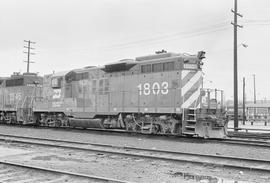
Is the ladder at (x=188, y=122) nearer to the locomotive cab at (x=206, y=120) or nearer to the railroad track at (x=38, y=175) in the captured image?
the locomotive cab at (x=206, y=120)

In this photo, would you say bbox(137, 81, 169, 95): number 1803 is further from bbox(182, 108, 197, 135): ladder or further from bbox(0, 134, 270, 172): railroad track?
bbox(0, 134, 270, 172): railroad track

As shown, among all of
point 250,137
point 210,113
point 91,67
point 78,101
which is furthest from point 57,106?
point 250,137

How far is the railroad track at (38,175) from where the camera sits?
267 inches

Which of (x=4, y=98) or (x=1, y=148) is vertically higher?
(x=4, y=98)

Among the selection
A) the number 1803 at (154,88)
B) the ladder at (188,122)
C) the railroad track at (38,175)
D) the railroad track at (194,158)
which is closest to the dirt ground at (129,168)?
the railroad track at (194,158)

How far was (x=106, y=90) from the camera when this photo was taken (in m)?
18.0

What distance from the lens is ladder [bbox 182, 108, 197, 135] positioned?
14211 mm

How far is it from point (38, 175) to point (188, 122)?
8250mm

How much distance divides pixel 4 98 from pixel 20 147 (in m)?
15.0

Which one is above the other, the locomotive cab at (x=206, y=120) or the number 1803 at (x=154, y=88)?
the number 1803 at (x=154, y=88)

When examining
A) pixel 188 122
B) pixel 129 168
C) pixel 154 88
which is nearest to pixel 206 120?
pixel 188 122

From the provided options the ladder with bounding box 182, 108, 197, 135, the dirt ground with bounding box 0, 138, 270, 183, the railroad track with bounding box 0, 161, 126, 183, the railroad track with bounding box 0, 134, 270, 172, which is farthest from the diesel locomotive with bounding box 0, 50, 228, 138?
the railroad track with bounding box 0, 161, 126, 183

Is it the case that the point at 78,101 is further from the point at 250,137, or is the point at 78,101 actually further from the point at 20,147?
the point at 250,137

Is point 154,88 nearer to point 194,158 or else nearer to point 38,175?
point 194,158
